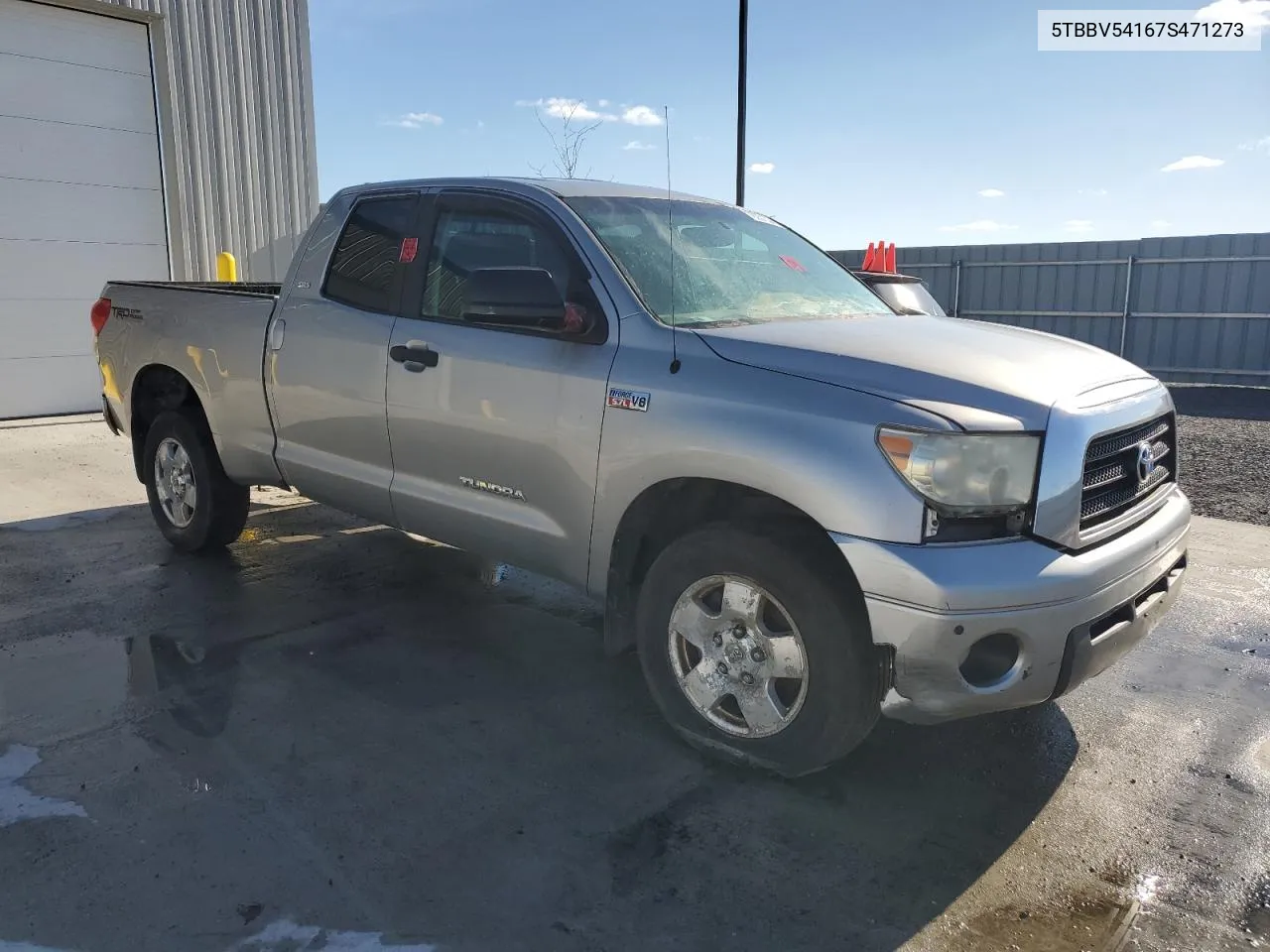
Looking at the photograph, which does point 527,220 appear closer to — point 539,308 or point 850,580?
point 539,308

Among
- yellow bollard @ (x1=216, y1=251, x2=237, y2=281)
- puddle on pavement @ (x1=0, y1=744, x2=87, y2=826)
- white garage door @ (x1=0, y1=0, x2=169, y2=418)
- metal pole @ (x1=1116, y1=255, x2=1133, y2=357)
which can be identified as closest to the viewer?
puddle on pavement @ (x1=0, y1=744, x2=87, y2=826)

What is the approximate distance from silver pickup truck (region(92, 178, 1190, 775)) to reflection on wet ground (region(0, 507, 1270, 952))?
0.38 metres

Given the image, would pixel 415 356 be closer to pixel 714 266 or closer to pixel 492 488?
pixel 492 488

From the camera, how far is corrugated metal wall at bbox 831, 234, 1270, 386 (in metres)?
15.7

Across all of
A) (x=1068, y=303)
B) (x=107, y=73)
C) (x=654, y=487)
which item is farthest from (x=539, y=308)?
(x=1068, y=303)

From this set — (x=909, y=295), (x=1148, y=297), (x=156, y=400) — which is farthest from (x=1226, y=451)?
(x=156, y=400)

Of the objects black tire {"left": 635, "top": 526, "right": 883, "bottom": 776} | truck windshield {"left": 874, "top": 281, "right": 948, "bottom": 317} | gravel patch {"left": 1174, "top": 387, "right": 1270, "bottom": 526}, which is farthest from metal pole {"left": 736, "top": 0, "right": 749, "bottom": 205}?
black tire {"left": 635, "top": 526, "right": 883, "bottom": 776}

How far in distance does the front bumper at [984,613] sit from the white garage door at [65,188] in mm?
10964

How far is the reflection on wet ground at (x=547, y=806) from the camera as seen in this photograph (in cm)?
251

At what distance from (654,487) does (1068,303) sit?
53.7 feet

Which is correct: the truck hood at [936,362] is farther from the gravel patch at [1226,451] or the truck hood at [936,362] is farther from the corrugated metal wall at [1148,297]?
the corrugated metal wall at [1148,297]

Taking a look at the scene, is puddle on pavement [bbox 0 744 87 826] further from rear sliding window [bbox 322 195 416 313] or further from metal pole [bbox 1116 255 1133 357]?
metal pole [bbox 1116 255 1133 357]

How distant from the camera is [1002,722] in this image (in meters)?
3.66

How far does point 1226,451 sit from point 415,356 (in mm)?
8784
